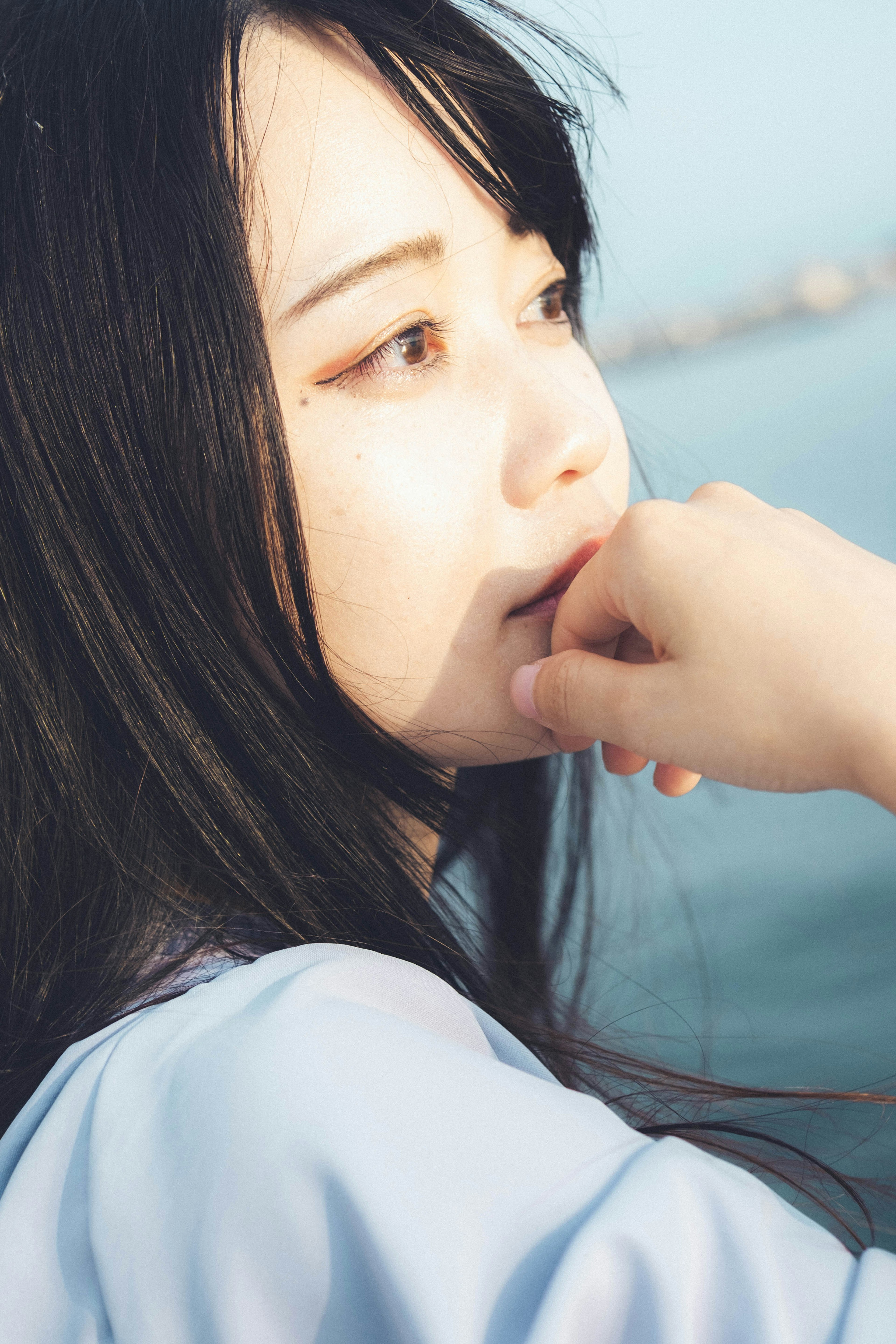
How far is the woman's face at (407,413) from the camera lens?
1.01m

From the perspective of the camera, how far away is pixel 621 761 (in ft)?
4.23

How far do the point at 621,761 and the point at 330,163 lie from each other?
2.62 ft

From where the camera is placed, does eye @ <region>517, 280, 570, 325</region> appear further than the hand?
Yes

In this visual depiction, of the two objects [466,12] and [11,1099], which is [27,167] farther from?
[11,1099]

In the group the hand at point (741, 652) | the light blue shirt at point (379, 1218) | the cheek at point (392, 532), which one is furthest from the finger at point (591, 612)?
the light blue shirt at point (379, 1218)

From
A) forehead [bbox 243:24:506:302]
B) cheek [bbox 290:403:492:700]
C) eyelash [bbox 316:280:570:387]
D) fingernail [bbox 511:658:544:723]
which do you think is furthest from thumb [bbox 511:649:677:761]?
forehead [bbox 243:24:506:302]

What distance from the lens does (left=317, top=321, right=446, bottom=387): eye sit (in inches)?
41.9

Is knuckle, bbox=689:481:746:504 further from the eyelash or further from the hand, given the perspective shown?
the eyelash

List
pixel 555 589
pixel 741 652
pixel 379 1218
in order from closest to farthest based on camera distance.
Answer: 1. pixel 379 1218
2. pixel 741 652
3. pixel 555 589

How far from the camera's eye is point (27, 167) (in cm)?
105

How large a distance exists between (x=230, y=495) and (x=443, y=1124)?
65 cm

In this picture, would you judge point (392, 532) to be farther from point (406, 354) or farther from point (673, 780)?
point (673, 780)

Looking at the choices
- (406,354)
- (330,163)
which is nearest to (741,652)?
(406,354)

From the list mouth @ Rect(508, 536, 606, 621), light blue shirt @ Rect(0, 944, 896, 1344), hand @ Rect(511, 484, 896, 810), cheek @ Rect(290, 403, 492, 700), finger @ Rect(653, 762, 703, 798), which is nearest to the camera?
light blue shirt @ Rect(0, 944, 896, 1344)
